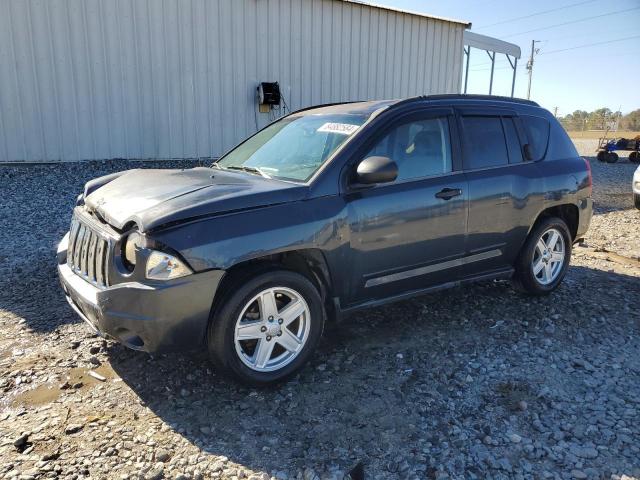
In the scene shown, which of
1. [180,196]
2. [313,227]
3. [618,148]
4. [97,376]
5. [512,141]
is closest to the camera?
[180,196]

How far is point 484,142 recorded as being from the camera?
171 inches

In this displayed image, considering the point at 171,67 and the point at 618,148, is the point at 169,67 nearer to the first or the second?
the point at 171,67

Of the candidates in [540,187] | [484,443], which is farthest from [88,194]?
[540,187]

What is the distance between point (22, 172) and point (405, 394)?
885cm

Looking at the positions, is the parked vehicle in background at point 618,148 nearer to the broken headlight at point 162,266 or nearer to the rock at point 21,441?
the broken headlight at point 162,266

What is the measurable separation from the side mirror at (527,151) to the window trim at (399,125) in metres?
0.86

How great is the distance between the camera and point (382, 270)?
3.68 m

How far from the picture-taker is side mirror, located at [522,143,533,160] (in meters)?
4.61

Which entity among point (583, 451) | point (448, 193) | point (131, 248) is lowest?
point (583, 451)

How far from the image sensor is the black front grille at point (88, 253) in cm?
310

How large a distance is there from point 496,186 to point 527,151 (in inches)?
26.6

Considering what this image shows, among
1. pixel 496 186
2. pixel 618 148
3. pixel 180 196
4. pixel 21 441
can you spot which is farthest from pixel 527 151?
pixel 618 148

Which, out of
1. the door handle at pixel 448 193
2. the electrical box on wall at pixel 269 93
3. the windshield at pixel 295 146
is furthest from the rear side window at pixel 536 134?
the electrical box on wall at pixel 269 93

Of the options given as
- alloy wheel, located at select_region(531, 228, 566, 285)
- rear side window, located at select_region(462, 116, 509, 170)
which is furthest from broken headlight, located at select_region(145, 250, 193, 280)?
alloy wheel, located at select_region(531, 228, 566, 285)
